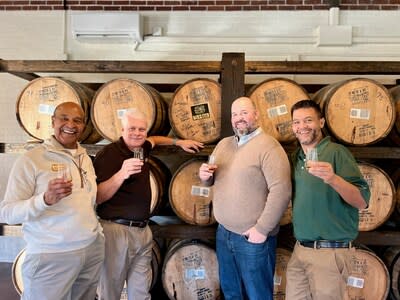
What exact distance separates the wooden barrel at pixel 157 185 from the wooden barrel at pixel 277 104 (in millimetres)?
1002

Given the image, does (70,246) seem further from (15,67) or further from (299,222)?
(15,67)

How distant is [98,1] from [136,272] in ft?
10.9

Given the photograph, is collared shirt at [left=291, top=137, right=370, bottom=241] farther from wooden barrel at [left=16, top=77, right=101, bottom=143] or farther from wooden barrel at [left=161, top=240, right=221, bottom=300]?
wooden barrel at [left=16, top=77, right=101, bottom=143]

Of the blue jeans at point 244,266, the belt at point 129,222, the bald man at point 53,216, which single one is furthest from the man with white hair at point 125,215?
the blue jeans at point 244,266

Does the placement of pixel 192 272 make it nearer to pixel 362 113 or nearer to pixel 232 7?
pixel 362 113

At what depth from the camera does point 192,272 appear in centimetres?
317

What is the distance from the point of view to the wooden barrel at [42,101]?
126 inches

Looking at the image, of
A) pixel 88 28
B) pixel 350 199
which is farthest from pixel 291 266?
pixel 88 28

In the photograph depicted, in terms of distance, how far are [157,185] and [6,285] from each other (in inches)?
84.9

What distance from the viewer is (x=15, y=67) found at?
3.29 m

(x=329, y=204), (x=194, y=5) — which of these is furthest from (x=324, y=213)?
(x=194, y=5)

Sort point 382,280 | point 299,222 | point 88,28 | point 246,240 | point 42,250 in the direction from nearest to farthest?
point 42,250
point 299,222
point 246,240
point 382,280
point 88,28

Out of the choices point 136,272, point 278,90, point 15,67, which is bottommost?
point 136,272

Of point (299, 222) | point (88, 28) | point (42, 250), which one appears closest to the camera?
point (42, 250)
